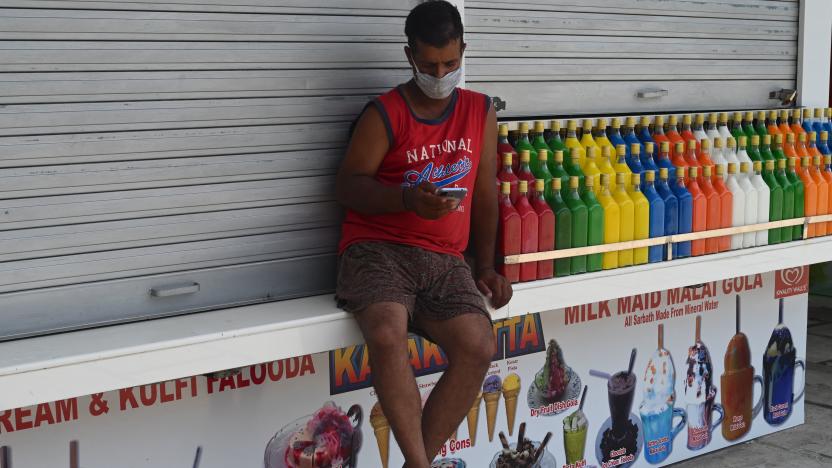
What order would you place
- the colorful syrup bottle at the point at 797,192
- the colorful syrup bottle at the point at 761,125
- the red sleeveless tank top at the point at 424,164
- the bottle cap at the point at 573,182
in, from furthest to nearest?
the colorful syrup bottle at the point at 761,125 < the colorful syrup bottle at the point at 797,192 < the bottle cap at the point at 573,182 < the red sleeveless tank top at the point at 424,164

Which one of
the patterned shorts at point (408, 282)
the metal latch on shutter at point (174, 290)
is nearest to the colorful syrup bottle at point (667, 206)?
the patterned shorts at point (408, 282)

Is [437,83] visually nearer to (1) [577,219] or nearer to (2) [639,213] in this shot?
(1) [577,219]

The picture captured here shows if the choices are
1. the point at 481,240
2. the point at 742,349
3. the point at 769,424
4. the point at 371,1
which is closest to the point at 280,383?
the point at 481,240

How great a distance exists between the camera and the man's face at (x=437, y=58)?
120 inches

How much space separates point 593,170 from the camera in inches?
147

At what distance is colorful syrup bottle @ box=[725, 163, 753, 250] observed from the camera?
4.11 m

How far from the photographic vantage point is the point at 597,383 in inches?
169

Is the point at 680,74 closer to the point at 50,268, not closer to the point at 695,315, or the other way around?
the point at 695,315

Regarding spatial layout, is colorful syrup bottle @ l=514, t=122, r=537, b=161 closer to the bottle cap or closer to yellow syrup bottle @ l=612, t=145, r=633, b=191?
the bottle cap

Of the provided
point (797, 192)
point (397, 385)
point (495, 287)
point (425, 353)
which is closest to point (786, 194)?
point (797, 192)

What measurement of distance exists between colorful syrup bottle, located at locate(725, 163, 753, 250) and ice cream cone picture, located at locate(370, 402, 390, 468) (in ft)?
5.49

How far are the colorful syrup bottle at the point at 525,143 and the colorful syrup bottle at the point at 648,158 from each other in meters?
0.51

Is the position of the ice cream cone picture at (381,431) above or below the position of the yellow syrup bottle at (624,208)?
below

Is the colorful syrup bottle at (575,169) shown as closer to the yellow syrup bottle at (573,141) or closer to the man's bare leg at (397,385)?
the yellow syrup bottle at (573,141)
